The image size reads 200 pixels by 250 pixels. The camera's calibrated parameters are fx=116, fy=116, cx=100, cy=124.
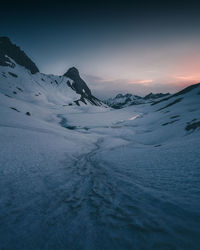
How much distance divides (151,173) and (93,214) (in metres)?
3.51

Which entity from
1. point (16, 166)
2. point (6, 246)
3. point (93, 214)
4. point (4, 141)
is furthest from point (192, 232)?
point (4, 141)

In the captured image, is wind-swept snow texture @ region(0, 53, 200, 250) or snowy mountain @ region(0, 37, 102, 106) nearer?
wind-swept snow texture @ region(0, 53, 200, 250)

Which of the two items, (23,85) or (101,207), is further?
(23,85)

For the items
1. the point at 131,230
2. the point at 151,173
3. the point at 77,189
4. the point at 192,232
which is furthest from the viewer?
the point at 151,173

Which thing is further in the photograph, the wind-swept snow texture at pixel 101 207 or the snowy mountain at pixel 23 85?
the snowy mountain at pixel 23 85

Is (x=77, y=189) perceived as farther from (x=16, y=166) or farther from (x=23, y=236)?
(x=16, y=166)

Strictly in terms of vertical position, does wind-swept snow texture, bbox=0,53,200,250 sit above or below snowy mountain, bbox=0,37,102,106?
below

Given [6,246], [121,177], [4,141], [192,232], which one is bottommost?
[6,246]

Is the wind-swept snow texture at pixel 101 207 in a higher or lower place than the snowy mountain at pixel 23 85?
lower

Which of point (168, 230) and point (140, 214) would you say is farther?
point (140, 214)

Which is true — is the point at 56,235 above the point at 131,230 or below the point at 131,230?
below

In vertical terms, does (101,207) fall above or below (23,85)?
below

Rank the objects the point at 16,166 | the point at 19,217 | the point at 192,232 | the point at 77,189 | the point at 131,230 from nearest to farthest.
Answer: the point at 192,232 → the point at 131,230 → the point at 19,217 → the point at 77,189 → the point at 16,166

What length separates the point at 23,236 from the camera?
268cm
